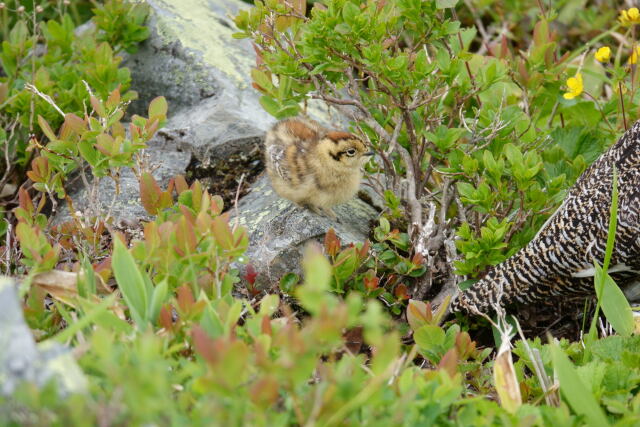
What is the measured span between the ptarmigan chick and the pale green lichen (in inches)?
39.7

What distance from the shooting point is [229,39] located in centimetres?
504

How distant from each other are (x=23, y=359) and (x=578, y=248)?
7.26ft

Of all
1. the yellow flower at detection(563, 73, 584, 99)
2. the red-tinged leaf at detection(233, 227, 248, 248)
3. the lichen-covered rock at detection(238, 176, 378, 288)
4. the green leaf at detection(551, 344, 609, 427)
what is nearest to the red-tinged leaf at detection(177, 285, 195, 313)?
the red-tinged leaf at detection(233, 227, 248, 248)

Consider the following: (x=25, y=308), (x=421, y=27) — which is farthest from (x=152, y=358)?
(x=421, y=27)

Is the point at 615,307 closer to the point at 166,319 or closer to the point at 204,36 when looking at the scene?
the point at 166,319

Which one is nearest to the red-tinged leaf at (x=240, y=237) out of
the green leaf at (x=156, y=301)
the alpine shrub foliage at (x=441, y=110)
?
the green leaf at (x=156, y=301)

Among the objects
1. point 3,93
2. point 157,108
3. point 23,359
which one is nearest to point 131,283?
point 23,359

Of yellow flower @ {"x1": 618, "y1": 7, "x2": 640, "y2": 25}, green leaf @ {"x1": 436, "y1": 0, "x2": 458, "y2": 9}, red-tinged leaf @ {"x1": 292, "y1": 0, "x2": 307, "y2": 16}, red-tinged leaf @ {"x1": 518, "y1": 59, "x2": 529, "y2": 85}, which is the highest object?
green leaf @ {"x1": 436, "y1": 0, "x2": 458, "y2": 9}

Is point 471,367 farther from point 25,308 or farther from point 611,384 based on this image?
point 25,308

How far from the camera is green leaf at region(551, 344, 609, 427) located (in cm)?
226

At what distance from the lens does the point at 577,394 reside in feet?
7.50

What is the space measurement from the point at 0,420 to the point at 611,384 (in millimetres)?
1744

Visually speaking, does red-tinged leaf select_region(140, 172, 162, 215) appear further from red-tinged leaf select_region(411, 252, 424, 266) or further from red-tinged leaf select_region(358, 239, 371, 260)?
red-tinged leaf select_region(411, 252, 424, 266)

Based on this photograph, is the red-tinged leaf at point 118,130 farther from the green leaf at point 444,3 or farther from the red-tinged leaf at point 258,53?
the green leaf at point 444,3
